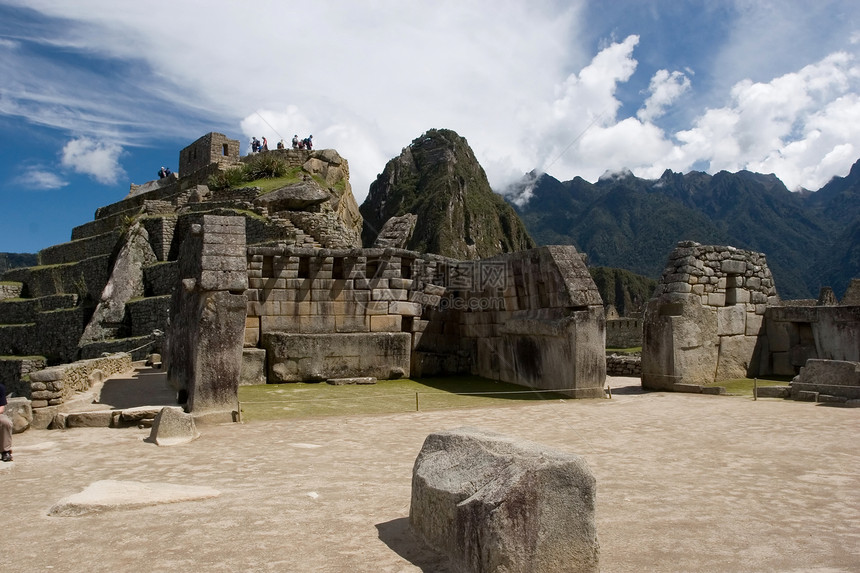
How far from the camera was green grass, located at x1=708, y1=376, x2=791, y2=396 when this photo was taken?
1127 centimetres

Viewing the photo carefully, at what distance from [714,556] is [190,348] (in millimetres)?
6967

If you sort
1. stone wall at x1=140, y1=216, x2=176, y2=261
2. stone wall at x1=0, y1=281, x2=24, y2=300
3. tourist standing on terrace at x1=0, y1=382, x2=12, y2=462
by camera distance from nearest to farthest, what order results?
1. tourist standing on terrace at x1=0, y1=382, x2=12, y2=462
2. stone wall at x1=140, y1=216, x2=176, y2=261
3. stone wall at x1=0, y1=281, x2=24, y2=300

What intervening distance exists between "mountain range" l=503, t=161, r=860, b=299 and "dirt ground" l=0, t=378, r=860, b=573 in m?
56.8

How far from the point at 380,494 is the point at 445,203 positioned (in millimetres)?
70336

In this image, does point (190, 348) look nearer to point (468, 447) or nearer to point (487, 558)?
point (468, 447)

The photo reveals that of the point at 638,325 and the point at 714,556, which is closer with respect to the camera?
the point at 714,556

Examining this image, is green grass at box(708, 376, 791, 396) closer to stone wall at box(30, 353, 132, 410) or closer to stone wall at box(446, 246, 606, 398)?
stone wall at box(446, 246, 606, 398)

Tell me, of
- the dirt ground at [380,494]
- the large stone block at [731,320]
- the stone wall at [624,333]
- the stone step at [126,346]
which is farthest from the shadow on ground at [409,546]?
the stone wall at [624,333]

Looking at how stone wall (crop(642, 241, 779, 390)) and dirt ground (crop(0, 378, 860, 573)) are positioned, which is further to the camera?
stone wall (crop(642, 241, 779, 390))

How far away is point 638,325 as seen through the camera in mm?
28344

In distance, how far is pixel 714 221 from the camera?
68562mm

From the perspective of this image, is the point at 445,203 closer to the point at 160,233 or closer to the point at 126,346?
Answer: the point at 160,233

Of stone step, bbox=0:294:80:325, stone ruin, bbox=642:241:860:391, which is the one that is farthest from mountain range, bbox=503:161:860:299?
stone step, bbox=0:294:80:325

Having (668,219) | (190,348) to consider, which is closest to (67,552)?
(190,348)
